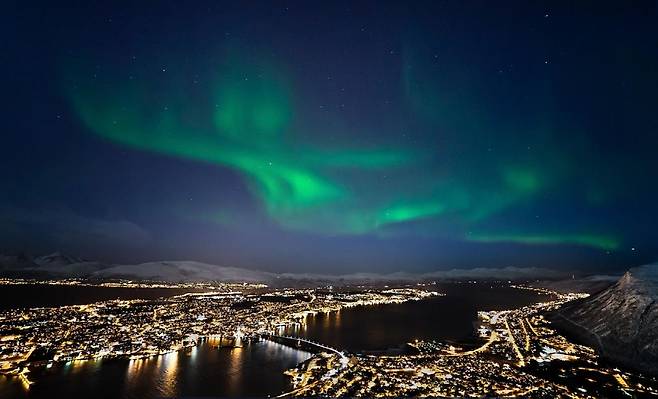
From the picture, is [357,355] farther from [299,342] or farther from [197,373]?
[197,373]

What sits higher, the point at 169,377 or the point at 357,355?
the point at 357,355

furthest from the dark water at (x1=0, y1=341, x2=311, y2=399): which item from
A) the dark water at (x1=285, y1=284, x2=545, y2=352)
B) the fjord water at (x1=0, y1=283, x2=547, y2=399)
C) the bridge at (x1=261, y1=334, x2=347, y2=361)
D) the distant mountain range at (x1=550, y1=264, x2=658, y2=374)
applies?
the distant mountain range at (x1=550, y1=264, x2=658, y2=374)

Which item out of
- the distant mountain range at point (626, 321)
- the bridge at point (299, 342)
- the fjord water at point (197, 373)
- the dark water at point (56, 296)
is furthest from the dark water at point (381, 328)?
the dark water at point (56, 296)

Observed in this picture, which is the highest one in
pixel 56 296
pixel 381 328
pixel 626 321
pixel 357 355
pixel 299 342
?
pixel 626 321

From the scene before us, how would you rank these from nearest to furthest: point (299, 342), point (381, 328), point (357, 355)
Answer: point (357, 355) < point (299, 342) < point (381, 328)

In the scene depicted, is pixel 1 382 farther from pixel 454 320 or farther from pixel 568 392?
pixel 454 320

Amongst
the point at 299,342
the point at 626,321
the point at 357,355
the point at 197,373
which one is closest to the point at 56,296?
the point at 299,342

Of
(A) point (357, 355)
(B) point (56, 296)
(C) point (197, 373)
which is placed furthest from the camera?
(B) point (56, 296)
